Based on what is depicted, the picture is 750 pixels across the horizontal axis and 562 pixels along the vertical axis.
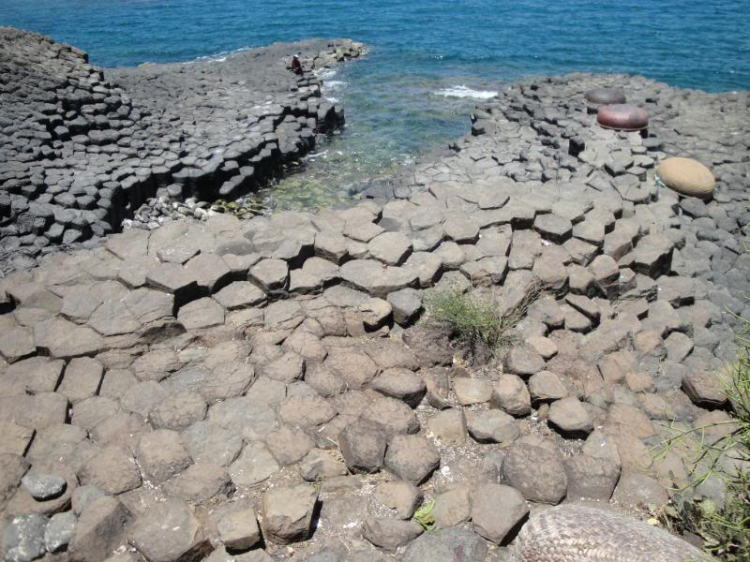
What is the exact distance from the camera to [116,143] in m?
10.9

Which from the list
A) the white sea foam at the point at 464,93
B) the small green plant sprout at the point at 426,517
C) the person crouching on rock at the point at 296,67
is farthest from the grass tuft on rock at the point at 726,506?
the person crouching on rock at the point at 296,67

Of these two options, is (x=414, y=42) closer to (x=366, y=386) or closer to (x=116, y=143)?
(x=116, y=143)

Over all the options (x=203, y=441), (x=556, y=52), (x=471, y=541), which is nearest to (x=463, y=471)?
(x=471, y=541)

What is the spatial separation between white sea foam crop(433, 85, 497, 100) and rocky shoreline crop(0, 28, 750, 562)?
9.47m

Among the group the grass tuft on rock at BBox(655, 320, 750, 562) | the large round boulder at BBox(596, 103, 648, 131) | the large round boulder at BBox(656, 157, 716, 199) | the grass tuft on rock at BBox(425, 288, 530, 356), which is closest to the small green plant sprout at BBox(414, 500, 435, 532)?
the grass tuft on rock at BBox(655, 320, 750, 562)

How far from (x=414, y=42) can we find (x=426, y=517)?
23.2m

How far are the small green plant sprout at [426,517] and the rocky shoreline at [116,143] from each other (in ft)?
20.6

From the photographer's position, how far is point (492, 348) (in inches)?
208

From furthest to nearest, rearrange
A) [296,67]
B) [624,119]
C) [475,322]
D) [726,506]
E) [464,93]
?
[296,67], [464,93], [624,119], [475,322], [726,506]

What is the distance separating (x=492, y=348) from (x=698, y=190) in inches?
220

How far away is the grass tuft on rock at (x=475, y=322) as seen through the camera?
5.23m

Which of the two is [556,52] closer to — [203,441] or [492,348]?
[492,348]

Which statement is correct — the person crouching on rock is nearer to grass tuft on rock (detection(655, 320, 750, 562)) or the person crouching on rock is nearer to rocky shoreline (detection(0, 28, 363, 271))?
rocky shoreline (detection(0, 28, 363, 271))

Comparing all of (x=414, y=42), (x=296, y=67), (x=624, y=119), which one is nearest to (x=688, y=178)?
(x=624, y=119)
